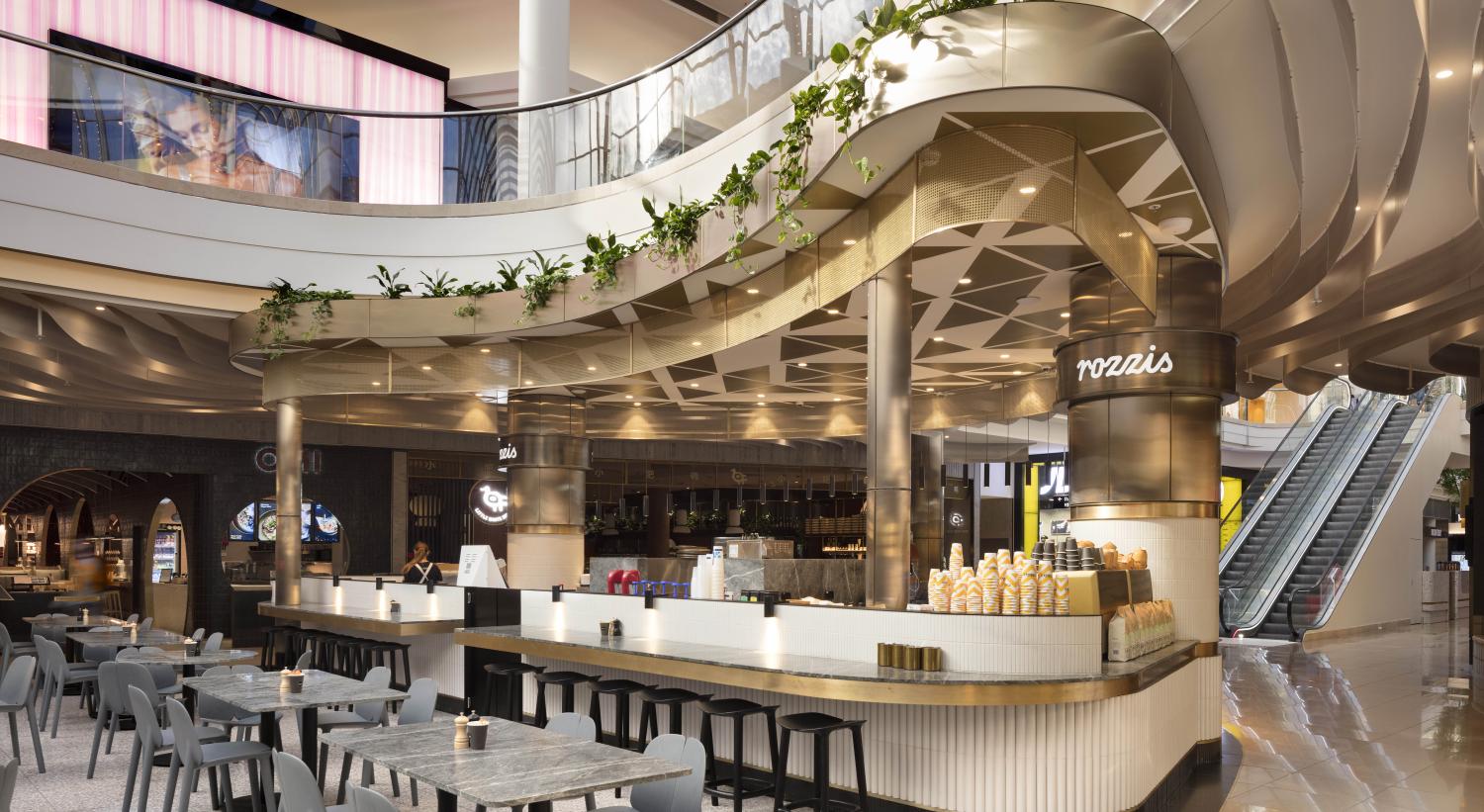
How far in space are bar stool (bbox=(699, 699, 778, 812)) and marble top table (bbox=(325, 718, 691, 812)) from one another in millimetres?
1452

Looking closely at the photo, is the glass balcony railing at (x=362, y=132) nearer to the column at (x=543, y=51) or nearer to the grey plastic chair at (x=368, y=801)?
the column at (x=543, y=51)

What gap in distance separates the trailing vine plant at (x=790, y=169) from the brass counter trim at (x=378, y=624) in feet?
9.53

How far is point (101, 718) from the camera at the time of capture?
307 inches

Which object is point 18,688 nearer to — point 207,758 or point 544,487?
point 207,758

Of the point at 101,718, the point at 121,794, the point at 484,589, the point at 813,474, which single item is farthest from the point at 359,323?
the point at 813,474

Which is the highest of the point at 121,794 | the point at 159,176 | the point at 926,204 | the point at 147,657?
the point at 159,176

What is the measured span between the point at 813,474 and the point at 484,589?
525 inches

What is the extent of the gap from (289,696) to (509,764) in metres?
2.37

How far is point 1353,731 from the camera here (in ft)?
29.3

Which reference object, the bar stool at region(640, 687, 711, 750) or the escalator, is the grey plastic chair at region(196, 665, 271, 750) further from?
the escalator

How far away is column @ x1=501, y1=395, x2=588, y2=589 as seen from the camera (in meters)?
12.2

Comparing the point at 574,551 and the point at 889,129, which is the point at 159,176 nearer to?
the point at 574,551

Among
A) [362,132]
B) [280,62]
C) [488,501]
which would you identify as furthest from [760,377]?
[280,62]

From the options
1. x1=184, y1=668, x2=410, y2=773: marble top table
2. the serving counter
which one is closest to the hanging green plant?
x1=184, y1=668, x2=410, y2=773: marble top table
